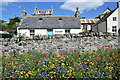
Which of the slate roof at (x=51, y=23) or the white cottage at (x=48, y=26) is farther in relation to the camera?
the slate roof at (x=51, y=23)

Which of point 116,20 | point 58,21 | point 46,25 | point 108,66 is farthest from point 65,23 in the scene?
point 108,66

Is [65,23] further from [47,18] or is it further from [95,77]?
[95,77]

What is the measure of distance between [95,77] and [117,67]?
0.92m

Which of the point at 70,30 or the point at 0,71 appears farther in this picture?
the point at 70,30

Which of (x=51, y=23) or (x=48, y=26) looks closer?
(x=48, y=26)

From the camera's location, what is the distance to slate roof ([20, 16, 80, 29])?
24.2m

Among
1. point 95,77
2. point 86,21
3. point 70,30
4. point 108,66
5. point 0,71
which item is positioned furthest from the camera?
point 86,21

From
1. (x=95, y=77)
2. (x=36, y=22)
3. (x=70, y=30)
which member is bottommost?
(x=95, y=77)

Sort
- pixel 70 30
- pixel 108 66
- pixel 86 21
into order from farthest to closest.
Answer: pixel 86 21, pixel 70 30, pixel 108 66

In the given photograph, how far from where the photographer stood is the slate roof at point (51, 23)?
24188 millimetres

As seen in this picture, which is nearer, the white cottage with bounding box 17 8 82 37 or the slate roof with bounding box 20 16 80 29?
the white cottage with bounding box 17 8 82 37

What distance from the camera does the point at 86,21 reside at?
36562mm

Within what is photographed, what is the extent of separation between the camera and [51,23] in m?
24.9

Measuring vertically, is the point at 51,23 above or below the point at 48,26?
above
